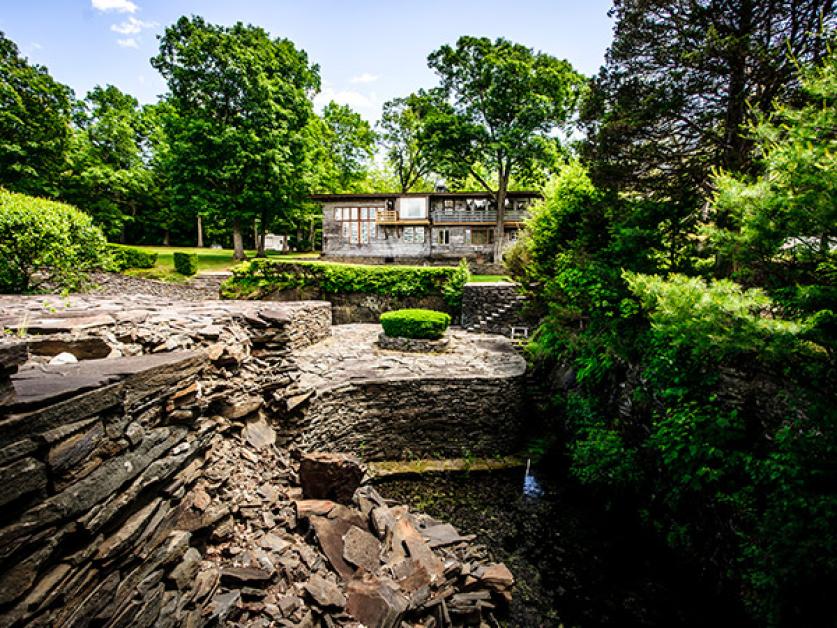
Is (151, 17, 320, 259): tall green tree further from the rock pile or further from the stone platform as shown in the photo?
the rock pile

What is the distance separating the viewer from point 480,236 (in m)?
25.7

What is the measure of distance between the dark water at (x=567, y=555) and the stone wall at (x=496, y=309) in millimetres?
7203

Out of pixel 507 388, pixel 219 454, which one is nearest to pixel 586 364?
pixel 507 388

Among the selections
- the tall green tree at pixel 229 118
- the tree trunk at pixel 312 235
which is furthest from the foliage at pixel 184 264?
the tree trunk at pixel 312 235

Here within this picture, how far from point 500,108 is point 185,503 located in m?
25.9

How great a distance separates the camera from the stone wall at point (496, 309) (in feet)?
46.3

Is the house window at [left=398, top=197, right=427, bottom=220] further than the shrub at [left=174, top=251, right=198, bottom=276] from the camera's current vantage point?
Yes

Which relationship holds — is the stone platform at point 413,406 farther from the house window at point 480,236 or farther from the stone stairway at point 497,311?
the house window at point 480,236

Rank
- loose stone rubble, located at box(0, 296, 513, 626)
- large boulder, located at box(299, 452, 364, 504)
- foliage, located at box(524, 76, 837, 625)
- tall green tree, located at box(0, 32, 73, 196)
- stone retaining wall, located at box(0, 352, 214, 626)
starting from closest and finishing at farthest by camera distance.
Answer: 1. stone retaining wall, located at box(0, 352, 214, 626)
2. loose stone rubble, located at box(0, 296, 513, 626)
3. foliage, located at box(524, 76, 837, 625)
4. large boulder, located at box(299, 452, 364, 504)
5. tall green tree, located at box(0, 32, 73, 196)

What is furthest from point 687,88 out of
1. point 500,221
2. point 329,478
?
point 500,221

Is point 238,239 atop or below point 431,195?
below

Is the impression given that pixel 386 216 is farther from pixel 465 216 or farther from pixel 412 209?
pixel 465 216

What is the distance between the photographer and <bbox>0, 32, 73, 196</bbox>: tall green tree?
17.2m

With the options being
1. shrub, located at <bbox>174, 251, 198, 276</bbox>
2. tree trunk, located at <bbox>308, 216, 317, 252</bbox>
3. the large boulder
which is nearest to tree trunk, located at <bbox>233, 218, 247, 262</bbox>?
shrub, located at <bbox>174, 251, 198, 276</bbox>
